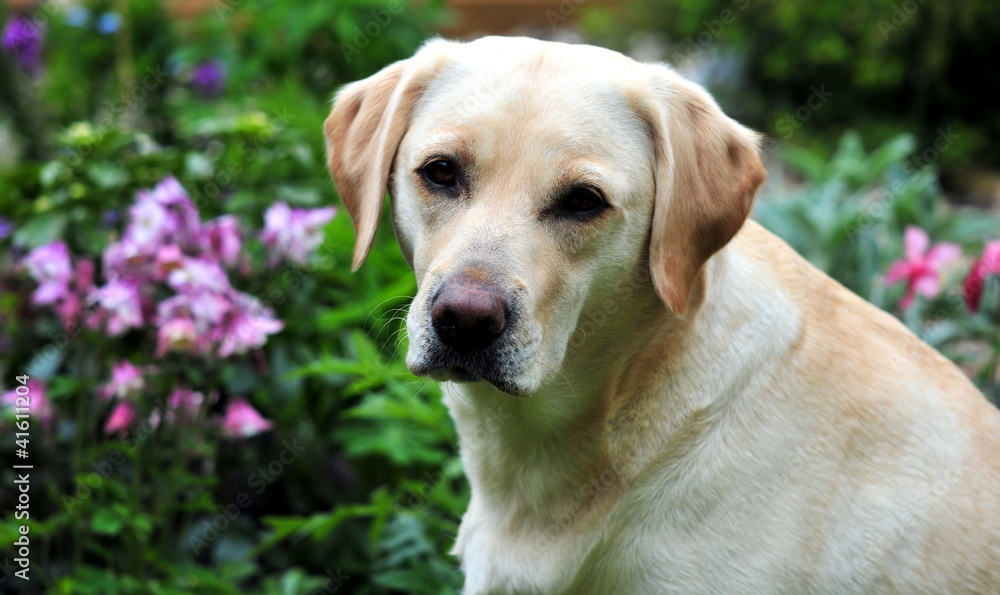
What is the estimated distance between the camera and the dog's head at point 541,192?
1998 mm

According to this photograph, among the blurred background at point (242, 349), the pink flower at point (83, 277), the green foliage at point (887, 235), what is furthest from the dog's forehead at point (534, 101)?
the green foliage at point (887, 235)

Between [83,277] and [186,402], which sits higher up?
[83,277]

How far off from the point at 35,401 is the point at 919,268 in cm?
328

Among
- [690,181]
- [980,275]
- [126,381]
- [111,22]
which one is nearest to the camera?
[690,181]

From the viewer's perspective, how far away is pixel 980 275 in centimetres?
331

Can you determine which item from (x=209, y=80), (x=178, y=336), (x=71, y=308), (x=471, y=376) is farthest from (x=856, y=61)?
(x=471, y=376)

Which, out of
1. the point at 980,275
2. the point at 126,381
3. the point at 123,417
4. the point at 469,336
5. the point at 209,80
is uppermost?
the point at 469,336

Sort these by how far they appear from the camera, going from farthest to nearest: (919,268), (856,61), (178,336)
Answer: (856,61) < (919,268) < (178,336)

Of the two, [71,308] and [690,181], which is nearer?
[690,181]

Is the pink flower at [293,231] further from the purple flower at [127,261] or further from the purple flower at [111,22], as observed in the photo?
the purple flower at [111,22]

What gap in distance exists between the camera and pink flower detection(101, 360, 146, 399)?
3.07m

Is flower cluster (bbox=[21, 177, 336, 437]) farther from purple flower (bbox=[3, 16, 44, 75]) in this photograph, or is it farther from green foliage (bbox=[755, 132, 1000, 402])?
purple flower (bbox=[3, 16, 44, 75])

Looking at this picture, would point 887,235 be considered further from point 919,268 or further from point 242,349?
point 242,349

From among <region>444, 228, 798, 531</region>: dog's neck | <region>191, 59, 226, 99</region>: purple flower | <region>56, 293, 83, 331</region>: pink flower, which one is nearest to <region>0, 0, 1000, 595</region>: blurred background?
<region>56, 293, 83, 331</region>: pink flower
